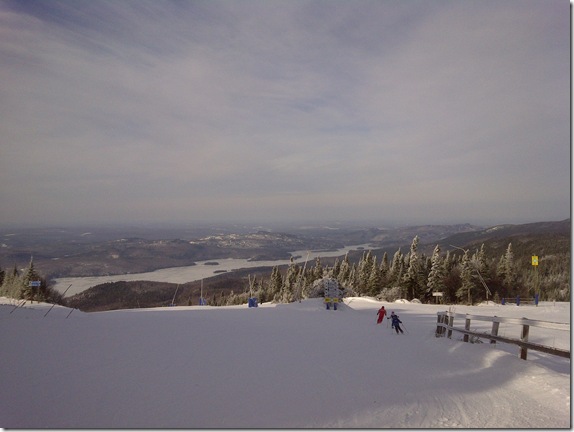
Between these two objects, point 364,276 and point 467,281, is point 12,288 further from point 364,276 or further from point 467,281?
point 467,281

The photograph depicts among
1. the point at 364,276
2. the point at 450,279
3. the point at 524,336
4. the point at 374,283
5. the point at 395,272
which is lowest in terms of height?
the point at 374,283

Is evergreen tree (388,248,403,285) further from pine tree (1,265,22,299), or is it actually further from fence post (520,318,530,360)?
fence post (520,318,530,360)

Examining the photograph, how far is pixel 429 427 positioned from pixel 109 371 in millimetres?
5089

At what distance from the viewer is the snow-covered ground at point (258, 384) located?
4.46m

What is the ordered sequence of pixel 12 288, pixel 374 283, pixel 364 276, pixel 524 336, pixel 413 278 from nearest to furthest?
1. pixel 524 336
2. pixel 12 288
3. pixel 413 278
4. pixel 374 283
5. pixel 364 276

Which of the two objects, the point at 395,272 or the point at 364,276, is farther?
the point at 364,276

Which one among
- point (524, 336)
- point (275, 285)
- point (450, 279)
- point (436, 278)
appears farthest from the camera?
point (275, 285)

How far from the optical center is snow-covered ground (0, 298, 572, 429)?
4457 mm

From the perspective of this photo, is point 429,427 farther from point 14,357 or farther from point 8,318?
Answer: point 8,318

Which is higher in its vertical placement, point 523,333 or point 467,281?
point 523,333

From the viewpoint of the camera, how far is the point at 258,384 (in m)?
5.66

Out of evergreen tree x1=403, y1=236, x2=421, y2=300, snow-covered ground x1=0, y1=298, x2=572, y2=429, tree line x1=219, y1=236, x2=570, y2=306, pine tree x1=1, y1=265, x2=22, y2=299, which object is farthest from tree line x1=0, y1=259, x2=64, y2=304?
evergreen tree x1=403, y1=236, x2=421, y2=300

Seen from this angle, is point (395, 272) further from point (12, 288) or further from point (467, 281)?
point (12, 288)

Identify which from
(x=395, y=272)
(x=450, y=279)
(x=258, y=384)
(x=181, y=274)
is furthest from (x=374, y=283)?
(x=181, y=274)
